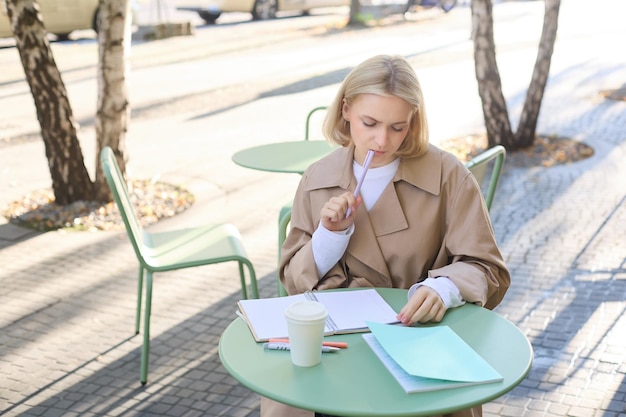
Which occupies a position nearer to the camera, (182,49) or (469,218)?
(469,218)

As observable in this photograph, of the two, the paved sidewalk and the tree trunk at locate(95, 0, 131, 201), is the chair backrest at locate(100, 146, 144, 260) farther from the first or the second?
the tree trunk at locate(95, 0, 131, 201)

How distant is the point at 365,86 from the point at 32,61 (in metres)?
4.62

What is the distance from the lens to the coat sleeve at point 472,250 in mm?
2510

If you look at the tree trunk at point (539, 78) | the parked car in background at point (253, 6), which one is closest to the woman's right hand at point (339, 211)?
the tree trunk at point (539, 78)

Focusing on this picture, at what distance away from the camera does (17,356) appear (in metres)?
4.43

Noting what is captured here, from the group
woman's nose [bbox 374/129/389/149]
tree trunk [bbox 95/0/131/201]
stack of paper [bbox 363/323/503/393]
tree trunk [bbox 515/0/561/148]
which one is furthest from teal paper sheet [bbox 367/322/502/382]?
tree trunk [bbox 515/0/561/148]

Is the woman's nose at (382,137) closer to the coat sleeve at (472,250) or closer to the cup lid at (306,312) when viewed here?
the coat sleeve at (472,250)

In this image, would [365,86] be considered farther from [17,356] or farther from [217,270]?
[217,270]

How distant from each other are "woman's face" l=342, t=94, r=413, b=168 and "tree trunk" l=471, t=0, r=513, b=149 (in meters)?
5.96

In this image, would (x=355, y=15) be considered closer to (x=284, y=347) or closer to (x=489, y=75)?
(x=489, y=75)

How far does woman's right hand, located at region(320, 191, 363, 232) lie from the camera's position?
249 centimetres

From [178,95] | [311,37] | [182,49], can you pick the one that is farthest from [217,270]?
[311,37]

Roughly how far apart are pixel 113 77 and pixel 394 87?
4574mm

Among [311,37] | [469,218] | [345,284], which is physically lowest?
[311,37]
